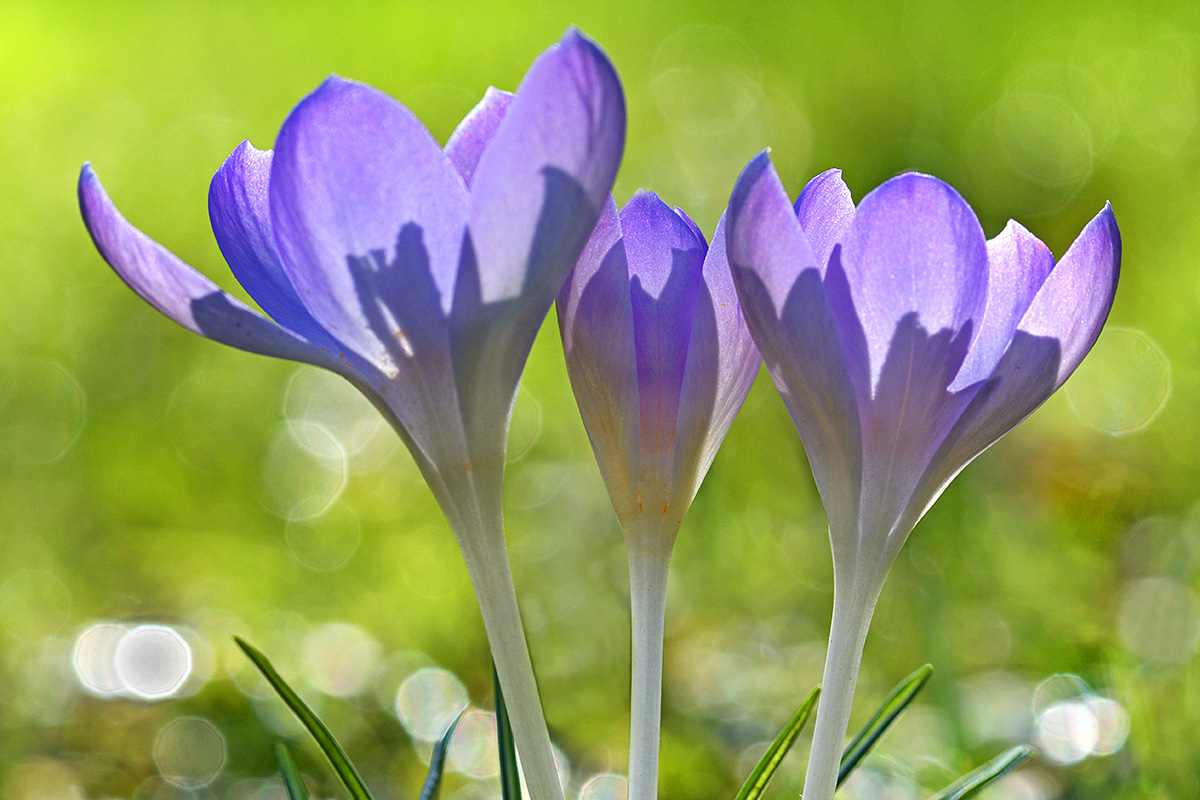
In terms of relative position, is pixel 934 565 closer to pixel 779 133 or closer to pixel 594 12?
pixel 779 133

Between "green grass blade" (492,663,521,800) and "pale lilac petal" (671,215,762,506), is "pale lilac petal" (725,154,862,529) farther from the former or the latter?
"green grass blade" (492,663,521,800)

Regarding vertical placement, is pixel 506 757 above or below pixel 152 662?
below

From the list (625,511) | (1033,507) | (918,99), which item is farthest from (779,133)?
(625,511)

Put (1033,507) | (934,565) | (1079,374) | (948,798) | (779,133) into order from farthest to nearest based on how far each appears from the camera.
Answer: (779,133)
(1079,374)
(1033,507)
(934,565)
(948,798)

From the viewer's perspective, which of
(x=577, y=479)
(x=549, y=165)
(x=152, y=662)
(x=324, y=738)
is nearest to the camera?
(x=549, y=165)

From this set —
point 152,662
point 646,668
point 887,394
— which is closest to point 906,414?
point 887,394

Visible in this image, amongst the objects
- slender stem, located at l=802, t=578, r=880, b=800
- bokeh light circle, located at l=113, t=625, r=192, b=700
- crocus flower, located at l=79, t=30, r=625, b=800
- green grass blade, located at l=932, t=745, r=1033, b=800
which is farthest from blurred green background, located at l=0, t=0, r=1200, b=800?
crocus flower, located at l=79, t=30, r=625, b=800

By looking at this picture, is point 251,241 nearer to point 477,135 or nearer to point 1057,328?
point 477,135
